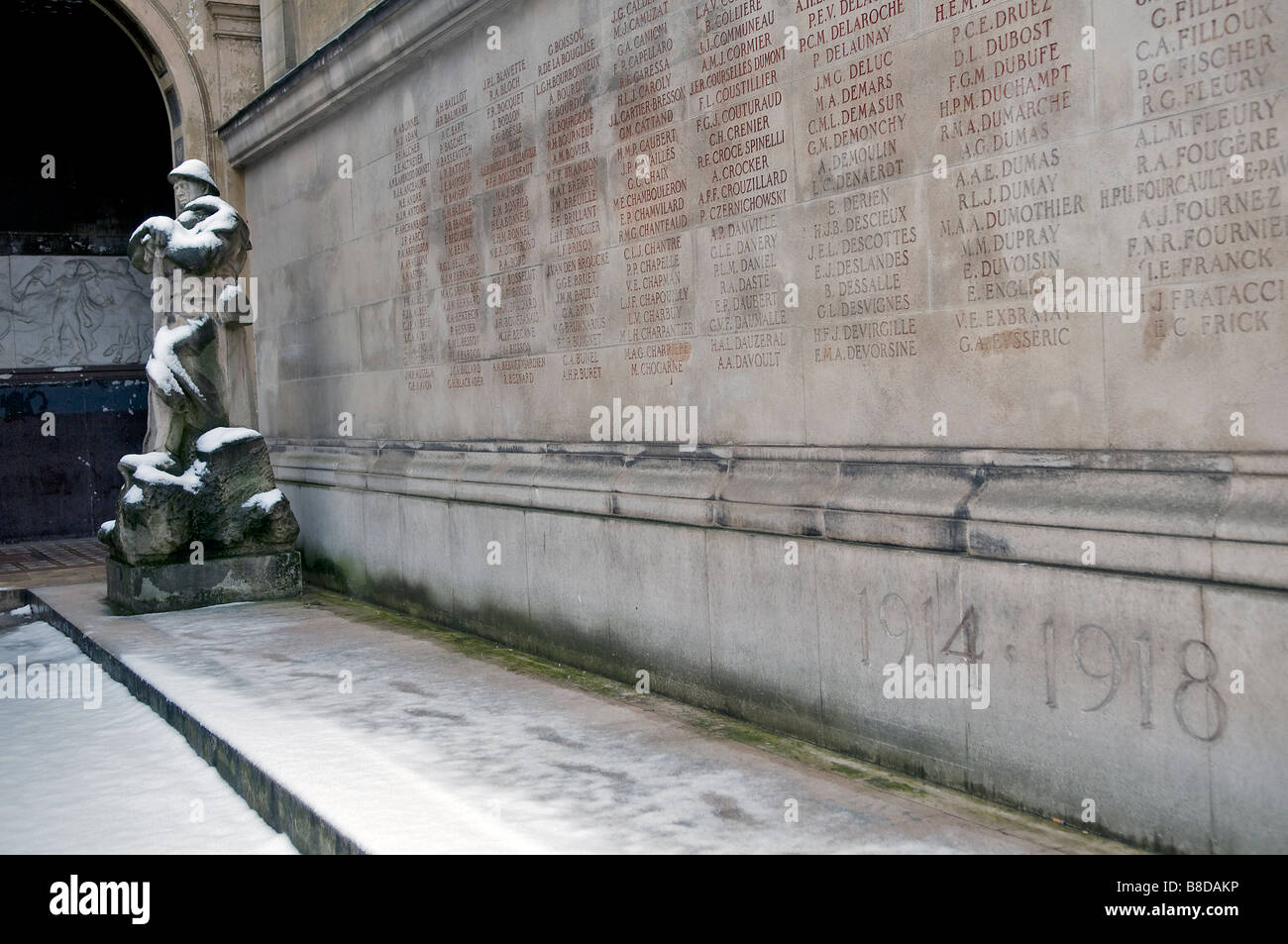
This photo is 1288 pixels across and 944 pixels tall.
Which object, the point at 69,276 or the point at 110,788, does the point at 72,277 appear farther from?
the point at 110,788

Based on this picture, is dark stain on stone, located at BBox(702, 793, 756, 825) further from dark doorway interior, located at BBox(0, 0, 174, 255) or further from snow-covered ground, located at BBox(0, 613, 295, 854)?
dark doorway interior, located at BBox(0, 0, 174, 255)

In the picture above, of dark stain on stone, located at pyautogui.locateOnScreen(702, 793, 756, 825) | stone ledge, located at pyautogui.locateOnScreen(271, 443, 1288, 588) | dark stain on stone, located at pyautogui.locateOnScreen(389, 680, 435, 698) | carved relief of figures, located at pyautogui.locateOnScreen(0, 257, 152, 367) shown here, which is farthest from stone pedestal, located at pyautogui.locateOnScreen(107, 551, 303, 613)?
carved relief of figures, located at pyautogui.locateOnScreen(0, 257, 152, 367)

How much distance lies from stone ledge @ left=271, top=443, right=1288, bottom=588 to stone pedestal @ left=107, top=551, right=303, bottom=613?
3.19 m

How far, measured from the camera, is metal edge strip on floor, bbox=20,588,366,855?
4133 mm

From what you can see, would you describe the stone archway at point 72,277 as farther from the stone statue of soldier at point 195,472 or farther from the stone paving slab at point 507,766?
the stone paving slab at point 507,766

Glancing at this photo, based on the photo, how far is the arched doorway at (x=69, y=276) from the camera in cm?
1580

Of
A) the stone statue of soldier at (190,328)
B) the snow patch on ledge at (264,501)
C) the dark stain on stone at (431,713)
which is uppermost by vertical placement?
the stone statue of soldier at (190,328)

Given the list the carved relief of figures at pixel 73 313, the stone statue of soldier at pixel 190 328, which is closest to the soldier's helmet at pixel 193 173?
the stone statue of soldier at pixel 190 328

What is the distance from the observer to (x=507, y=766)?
15.3 ft

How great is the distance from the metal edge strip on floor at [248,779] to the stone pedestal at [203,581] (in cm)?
116

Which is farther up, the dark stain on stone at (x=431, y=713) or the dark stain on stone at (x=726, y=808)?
the dark stain on stone at (x=431, y=713)

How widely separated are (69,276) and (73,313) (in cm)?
47

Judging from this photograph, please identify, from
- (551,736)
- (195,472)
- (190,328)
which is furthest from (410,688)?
(190,328)

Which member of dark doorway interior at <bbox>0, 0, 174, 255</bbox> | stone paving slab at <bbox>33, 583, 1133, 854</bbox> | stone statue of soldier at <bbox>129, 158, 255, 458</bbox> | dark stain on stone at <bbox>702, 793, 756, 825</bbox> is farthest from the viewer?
dark doorway interior at <bbox>0, 0, 174, 255</bbox>
